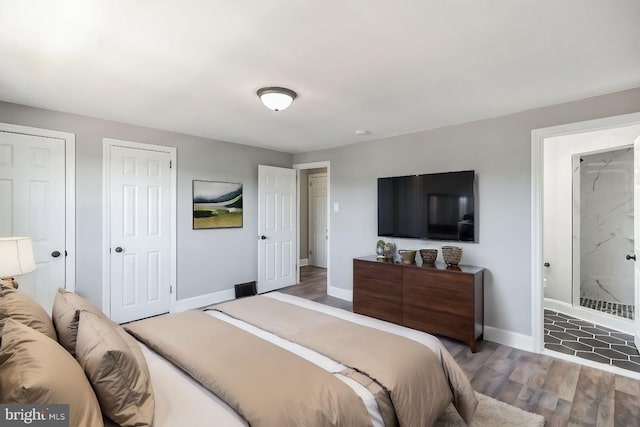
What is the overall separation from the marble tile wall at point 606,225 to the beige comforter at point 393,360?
11.8 feet

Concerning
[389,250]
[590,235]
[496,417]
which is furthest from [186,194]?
[590,235]

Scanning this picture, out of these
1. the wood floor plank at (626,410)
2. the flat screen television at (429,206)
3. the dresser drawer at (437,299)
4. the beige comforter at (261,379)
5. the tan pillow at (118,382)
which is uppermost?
the flat screen television at (429,206)

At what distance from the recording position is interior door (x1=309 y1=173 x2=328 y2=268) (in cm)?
743

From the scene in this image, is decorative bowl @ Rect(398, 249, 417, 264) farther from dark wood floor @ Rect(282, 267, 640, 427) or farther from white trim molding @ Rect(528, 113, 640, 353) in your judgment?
white trim molding @ Rect(528, 113, 640, 353)

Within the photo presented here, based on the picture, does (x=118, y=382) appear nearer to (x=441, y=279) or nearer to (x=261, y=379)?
(x=261, y=379)

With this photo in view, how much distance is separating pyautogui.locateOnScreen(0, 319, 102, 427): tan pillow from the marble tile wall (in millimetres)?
5216

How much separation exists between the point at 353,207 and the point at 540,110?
2.47 m

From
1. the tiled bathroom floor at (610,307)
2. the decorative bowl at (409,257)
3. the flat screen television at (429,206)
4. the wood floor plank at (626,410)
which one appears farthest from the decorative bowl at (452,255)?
the tiled bathroom floor at (610,307)

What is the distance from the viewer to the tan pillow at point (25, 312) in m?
1.41

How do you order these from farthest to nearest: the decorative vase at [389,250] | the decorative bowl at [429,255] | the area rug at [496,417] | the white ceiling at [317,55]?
the decorative vase at [389,250]
the decorative bowl at [429,255]
the area rug at [496,417]
the white ceiling at [317,55]

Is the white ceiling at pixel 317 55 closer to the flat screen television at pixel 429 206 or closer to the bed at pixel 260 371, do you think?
the flat screen television at pixel 429 206

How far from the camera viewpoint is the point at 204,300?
446cm

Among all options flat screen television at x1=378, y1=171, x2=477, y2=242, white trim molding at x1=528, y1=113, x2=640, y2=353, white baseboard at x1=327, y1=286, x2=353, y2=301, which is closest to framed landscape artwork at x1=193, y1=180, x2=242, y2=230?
white baseboard at x1=327, y1=286, x2=353, y2=301

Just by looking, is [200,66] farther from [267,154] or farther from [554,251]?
[554,251]
